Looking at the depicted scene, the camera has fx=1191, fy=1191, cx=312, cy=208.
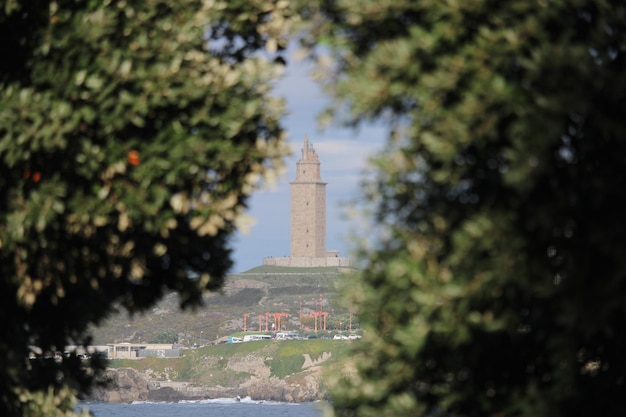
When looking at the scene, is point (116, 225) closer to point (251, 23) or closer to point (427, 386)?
point (251, 23)

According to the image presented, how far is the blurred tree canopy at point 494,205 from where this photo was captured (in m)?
12.0

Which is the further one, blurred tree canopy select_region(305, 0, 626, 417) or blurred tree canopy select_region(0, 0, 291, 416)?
blurred tree canopy select_region(0, 0, 291, 416)

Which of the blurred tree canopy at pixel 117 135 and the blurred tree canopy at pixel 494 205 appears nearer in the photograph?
the blurred tree canopy at pixel 494 205

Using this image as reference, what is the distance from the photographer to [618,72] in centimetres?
1281

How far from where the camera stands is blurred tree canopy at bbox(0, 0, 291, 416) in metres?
15.4

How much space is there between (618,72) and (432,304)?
322 centimetres

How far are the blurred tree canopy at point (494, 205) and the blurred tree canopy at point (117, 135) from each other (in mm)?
2630

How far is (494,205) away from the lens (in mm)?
12789

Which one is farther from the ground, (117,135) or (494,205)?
(117,135)

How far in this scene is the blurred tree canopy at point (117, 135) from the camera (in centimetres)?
1539

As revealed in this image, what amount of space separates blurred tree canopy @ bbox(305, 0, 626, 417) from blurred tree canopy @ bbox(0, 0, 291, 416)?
8.63 ft

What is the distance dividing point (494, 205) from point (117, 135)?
5.38m

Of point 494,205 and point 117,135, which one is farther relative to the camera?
point 117,135

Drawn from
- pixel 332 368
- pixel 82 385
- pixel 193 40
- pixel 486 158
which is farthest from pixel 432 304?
pixel 82 385
